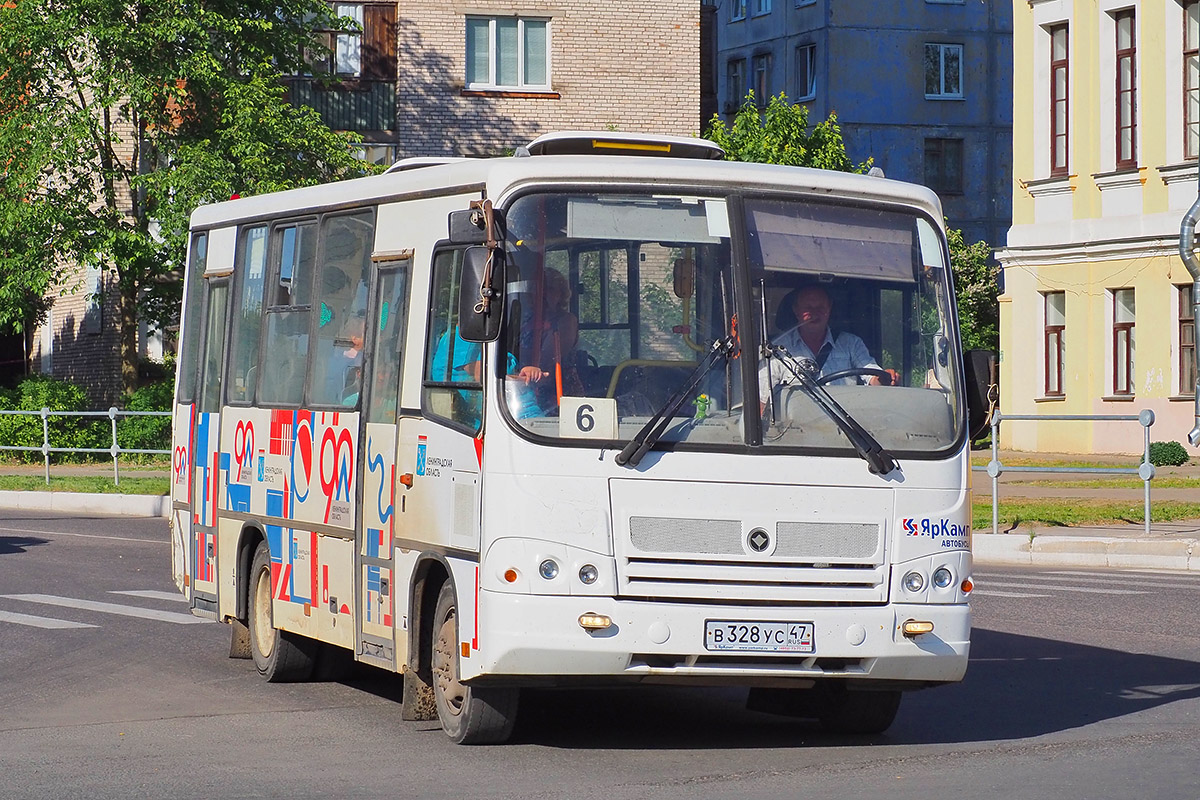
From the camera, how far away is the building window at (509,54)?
44.2 meters

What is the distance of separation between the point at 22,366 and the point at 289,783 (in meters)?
41.0

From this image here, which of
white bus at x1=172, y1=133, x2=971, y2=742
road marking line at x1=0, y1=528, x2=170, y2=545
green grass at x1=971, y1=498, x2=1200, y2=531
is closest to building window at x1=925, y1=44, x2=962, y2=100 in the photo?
green grass at x1=971, y1=498, x2=1200, y2=531

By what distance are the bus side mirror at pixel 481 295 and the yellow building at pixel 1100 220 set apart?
2764cm

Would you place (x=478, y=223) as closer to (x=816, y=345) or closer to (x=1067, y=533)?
(x=816, y=345)

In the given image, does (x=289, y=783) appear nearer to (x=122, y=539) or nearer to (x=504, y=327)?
(x=504, y=327)

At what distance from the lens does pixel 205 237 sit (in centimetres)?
1318

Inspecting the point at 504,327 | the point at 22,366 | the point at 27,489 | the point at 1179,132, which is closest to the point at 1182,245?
the point at 1179,132

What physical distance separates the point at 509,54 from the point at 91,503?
19153 mm

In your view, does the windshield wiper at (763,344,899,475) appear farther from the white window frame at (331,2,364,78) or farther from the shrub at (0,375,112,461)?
the white window frame at (331,2,364,78)

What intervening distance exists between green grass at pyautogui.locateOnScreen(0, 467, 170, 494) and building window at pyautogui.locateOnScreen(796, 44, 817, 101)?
123 feet

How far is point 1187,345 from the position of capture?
37.6m

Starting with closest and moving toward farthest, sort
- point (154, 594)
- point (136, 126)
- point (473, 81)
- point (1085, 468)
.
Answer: point (154, 594) < point (1085, 468) < point (136, 126) < point (473, 81)

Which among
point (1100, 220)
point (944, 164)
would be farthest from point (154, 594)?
point (944, 164)

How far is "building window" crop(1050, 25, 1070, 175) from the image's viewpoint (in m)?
40.2
